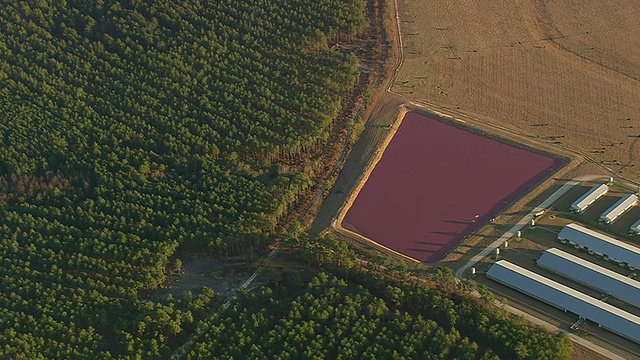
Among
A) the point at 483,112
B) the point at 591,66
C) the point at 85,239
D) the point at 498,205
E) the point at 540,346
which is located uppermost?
the point at 591,66

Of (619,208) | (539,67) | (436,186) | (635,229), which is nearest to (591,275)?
(635,229)

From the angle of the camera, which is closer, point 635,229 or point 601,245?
point 601,245

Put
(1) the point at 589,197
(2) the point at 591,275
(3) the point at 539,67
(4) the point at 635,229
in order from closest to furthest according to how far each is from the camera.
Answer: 1. (2) the point at 591,275
2. (4) the point at 635,229
3. (1) the point at 589,197
4. (3) the point at 539,67

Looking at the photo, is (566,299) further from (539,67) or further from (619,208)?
(539,67)

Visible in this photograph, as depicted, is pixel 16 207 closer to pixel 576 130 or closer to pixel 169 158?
pixel 169 158

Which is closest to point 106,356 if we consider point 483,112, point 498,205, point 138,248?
point 138,248

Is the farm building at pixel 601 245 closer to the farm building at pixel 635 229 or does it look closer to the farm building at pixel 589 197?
the farm building at pixel 635 229
